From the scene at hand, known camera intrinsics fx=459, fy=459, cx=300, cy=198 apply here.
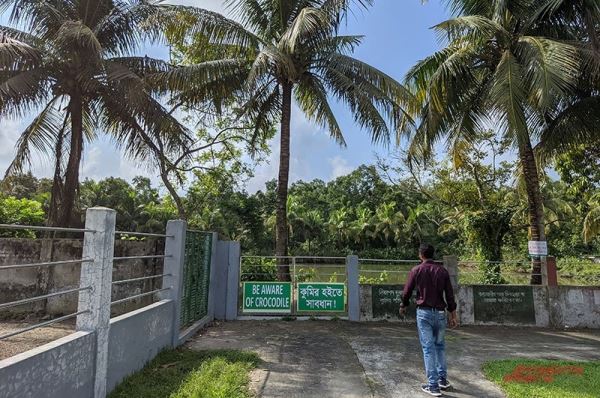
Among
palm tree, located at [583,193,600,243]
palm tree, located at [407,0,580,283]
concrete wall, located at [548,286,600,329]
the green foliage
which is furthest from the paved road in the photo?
palm tree, located at [583,193,600,243]

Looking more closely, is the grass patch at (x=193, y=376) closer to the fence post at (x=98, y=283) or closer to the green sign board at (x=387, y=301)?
the fence post at (x=98, y=283)

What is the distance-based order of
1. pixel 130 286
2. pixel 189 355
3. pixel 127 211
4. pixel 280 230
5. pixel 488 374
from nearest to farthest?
pixel 488 374, pixel 189 355, pixel 130 286, pixel 280 230, pixel 127 211

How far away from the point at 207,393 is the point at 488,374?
3.66 meters

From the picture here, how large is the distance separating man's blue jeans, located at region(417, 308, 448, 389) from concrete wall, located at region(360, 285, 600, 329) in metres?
4.84

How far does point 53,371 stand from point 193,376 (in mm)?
2044

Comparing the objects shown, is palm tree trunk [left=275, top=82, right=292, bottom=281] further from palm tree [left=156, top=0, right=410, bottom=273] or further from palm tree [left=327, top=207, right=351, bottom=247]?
palm tree [left=327, top=207, right=351, bottom=247]

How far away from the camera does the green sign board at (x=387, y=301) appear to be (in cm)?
1030

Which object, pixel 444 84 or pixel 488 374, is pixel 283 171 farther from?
pixel 488 374

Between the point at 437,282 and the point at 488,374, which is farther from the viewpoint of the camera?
the point at 488,374

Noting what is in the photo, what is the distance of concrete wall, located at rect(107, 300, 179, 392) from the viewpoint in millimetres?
4984

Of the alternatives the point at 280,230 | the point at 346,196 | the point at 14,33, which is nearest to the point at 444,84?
the point at 280,230

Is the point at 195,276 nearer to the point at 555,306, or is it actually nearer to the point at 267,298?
the point at 267,298

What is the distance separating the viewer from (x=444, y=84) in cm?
1111

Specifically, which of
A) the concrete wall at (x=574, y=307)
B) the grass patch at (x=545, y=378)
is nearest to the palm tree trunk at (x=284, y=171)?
the grass patch at (x=545, y=378)
